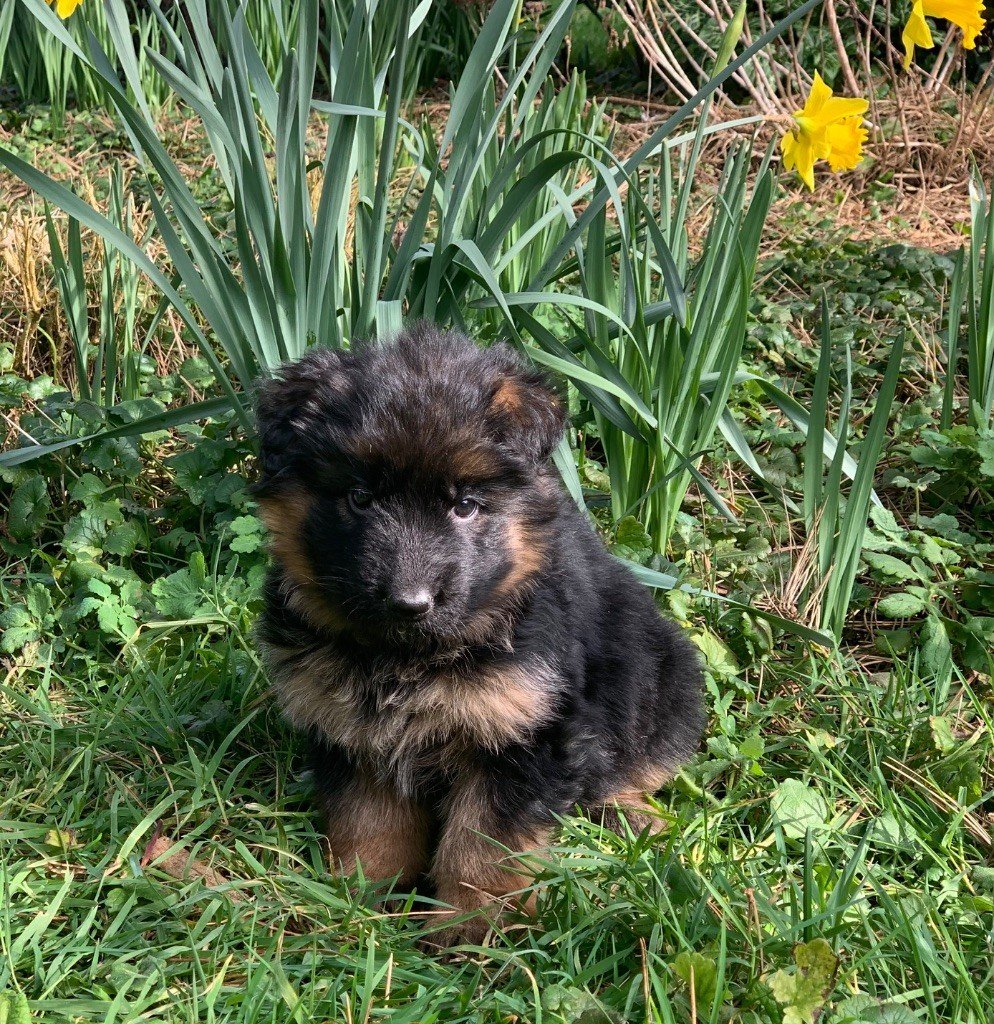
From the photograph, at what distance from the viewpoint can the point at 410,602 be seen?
7.77 ft

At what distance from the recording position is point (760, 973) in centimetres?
229

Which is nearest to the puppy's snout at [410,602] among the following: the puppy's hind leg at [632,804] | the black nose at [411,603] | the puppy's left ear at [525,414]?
the black nose at [411,603]

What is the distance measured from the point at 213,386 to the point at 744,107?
14.1ft

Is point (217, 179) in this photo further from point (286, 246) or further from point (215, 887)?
point (215, 887)

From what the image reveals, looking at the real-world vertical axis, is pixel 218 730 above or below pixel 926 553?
below

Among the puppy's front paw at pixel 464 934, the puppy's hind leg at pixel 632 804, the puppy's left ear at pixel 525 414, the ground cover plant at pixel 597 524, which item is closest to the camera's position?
the ground cover plant at pixel 597 524

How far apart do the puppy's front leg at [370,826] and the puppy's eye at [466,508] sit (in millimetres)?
744

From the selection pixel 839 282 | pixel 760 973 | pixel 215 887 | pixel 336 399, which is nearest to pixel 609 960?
pixel 760 973

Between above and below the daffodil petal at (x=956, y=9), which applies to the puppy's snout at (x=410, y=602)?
below

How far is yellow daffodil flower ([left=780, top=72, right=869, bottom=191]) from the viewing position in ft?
11.1

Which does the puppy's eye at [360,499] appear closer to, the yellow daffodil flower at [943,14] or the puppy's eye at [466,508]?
the puppy's eye at [466,508]

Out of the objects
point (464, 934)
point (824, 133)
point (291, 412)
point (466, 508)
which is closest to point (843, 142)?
point (824, 133)

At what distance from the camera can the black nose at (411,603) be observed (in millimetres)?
2373

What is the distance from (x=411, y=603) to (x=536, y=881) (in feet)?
2.58
